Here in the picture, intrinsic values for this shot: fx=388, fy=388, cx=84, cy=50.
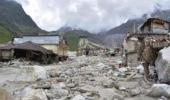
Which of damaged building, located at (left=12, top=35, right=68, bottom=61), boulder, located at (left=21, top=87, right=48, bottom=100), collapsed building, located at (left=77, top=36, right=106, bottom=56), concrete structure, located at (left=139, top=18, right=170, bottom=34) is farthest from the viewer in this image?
collapsed building, located at (left=77, top=36, right=106, bottom=56)

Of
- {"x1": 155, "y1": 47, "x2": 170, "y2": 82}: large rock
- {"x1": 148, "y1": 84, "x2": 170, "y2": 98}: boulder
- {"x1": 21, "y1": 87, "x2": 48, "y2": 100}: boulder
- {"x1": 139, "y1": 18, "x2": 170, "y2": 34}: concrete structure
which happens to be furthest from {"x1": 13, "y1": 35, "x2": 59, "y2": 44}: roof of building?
{"x1": 148, "y1": 84, "x2": 170, "y2": 98}: boulder

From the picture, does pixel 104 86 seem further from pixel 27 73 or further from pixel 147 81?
pixel 27 73

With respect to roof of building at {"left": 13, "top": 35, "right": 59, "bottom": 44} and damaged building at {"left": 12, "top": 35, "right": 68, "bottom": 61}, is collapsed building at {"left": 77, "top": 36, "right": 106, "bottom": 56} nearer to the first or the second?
damaged building at {"left": 12, "top": 35, "right": 68, "bottom": 61}

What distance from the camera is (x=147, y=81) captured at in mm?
17234

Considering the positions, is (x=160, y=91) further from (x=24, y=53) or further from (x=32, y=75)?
(x=24, y=53)

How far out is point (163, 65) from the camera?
15617mm

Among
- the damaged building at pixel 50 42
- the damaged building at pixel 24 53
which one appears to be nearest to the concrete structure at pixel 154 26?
the damaged building at pixel 24 53

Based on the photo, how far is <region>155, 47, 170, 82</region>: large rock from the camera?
14986 mm

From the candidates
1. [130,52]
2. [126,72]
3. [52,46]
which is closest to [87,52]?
[52,46]

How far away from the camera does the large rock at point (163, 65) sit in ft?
49.2

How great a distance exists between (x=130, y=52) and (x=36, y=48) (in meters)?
13.9

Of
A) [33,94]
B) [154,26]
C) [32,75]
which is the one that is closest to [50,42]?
[154,26]

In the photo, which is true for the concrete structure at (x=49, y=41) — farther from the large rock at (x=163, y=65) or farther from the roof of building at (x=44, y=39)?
the large rock at (x=163, y=65)

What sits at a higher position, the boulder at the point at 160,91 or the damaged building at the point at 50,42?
the damaged building at the point at 50,42
